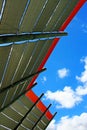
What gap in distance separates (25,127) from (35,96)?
293 cm

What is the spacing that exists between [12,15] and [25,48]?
3.06 metres

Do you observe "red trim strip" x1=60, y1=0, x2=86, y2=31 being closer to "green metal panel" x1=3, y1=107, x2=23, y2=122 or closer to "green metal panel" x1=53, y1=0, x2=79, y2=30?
"green metal panel" x1=53, y1=0, x2=79, y2=30

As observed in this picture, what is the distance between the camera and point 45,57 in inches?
601

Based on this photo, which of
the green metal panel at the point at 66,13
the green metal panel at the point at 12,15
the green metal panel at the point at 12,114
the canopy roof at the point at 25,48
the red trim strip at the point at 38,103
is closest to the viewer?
the green metal panel at the point at 12,15

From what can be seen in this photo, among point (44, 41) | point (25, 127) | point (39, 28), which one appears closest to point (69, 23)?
point (44, 41)

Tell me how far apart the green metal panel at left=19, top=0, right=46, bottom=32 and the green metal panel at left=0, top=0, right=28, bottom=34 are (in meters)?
0.46

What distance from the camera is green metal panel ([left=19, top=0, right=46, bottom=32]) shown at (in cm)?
937

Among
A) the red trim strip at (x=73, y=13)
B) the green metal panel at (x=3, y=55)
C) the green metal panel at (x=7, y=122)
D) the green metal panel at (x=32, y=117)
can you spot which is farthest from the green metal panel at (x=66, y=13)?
the green metal panel at (x=32, y=117)

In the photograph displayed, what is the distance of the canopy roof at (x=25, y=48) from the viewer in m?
8.87

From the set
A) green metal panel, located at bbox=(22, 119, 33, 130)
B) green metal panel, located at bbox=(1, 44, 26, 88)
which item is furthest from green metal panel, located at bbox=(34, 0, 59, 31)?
green metal panel, located at bbox=(22, 119, 33, 130)

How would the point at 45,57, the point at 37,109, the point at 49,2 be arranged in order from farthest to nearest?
the point at 37,109
the point at 45,57
the point at 49,2

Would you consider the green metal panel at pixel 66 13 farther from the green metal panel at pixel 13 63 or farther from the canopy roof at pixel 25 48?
the green metal panel at pixel 13 63

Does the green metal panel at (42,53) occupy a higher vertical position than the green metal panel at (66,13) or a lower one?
lower

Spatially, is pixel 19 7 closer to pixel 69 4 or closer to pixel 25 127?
pixel 69 4
